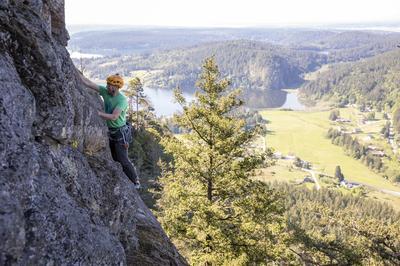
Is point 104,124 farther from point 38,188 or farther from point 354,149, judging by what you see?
point 354,149

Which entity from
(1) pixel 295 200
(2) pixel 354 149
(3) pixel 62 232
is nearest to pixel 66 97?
(3) pixel 62 232

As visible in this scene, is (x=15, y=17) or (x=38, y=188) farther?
(x=15, y=17)

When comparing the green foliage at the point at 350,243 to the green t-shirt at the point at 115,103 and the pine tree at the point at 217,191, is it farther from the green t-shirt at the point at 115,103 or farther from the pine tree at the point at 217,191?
the green t-shirt at the point at 115,103

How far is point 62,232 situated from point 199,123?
31.1ft

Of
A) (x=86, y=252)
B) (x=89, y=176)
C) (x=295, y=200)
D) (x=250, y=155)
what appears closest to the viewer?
(x=86, y=252)

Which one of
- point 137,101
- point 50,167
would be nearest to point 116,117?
point 50,167

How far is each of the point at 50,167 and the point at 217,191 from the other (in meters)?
8.97

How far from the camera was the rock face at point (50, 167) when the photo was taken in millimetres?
4872

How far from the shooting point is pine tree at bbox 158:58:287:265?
13.2 meters

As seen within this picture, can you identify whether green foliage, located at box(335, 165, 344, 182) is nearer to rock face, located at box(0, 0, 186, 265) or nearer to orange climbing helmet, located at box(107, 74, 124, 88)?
rock face, located at box(0, 0, 186, 265)

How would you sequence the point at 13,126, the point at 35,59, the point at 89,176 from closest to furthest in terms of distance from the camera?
the point at 13,126
the point at 35,59
the point at 89,176

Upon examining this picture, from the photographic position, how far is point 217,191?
14.5 metres

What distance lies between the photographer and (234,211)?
564 inches

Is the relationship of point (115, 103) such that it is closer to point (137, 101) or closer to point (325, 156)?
point (137, 101)
